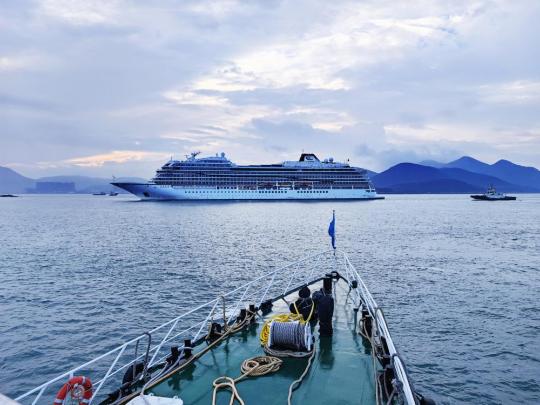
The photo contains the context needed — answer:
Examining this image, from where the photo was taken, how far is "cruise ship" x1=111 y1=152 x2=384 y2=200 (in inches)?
5492

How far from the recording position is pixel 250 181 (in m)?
147

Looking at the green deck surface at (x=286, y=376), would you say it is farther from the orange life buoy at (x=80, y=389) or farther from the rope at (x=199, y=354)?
the orange life buoy at (x=80, y=389)

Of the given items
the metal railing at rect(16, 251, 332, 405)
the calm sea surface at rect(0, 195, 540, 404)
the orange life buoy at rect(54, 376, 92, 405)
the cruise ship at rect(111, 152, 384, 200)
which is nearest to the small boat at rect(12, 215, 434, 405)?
the orange life buoy at rect(54, 376, 92, 405)

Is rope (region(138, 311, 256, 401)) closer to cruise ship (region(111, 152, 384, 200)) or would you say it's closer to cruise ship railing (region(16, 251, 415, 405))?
cruise ship railing (region(16, 251, 415, 405))

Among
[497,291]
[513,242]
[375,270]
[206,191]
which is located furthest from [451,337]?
[206,191]

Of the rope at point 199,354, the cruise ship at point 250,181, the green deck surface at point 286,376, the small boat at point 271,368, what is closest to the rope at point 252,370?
the small boat at point 271,368

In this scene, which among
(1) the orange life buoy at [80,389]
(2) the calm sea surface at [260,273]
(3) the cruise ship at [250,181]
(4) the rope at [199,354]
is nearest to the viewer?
(1) the orange life buoy at [80,389]

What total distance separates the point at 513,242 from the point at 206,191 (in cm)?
10980

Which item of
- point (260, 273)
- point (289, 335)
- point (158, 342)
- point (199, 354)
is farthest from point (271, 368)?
point (260, 273)

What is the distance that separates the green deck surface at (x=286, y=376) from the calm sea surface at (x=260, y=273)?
528cm

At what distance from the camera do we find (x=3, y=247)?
46.0 meters

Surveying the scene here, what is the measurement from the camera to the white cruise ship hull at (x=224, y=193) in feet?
459

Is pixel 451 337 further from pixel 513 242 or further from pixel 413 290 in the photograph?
pixel 513 242

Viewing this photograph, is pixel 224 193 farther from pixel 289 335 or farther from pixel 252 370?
pixel 252 370
